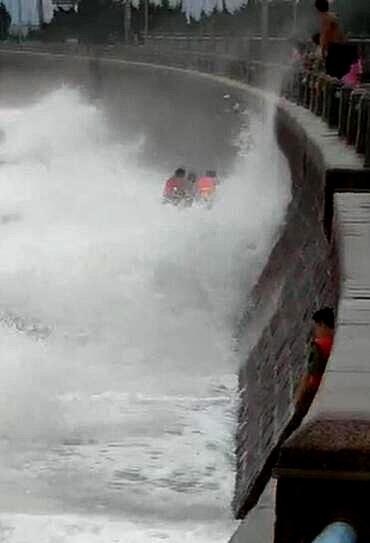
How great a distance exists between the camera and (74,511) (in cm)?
899

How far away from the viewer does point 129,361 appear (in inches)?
535

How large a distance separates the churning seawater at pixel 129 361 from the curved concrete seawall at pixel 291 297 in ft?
0.96

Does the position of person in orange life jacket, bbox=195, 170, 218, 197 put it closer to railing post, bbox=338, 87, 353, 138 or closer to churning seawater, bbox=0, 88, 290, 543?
churning seawater, bbox=0, 88, 290, 543

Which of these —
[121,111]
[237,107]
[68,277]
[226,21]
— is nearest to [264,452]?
[68,277]

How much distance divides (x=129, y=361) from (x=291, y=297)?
119 inches

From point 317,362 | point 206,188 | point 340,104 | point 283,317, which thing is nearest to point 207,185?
point 206,188

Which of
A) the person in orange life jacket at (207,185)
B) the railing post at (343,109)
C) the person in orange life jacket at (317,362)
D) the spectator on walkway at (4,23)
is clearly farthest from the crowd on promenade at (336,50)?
the spectator on walkway at (4,23)

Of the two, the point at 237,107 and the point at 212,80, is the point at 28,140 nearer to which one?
the point at 212,80

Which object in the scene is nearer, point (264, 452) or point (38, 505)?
point (264, 452)

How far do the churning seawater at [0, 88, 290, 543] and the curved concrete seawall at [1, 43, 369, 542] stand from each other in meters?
0.29

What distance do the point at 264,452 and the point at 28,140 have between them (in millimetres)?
54289

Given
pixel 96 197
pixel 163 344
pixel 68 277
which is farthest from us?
pixel 96 197

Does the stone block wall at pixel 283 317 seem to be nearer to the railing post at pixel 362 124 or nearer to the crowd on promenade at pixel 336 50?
the railing post at pixel 362 124

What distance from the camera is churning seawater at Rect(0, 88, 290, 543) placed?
9109mm
